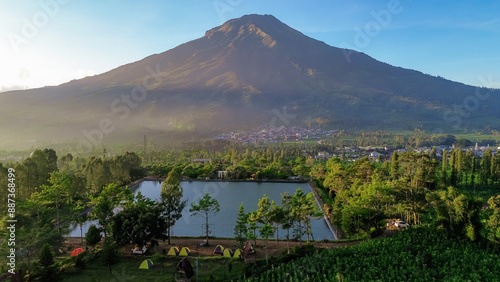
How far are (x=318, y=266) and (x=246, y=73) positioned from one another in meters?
179

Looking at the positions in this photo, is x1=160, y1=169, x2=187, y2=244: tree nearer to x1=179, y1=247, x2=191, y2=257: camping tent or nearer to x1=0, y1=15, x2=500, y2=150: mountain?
x1=179, y1=247, x2=191, y2=257: camping tent

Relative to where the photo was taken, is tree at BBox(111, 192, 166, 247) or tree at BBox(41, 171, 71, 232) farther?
tree at BBox(41, 171, 71, 232)

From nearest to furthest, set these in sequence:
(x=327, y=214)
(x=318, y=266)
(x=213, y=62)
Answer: (x=318, y=266) < (x=327, y=214) < (x=213, y=62)

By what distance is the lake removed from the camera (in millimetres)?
21859

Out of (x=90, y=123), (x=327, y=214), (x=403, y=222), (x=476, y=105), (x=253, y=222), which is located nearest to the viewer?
(x=253, y=222)

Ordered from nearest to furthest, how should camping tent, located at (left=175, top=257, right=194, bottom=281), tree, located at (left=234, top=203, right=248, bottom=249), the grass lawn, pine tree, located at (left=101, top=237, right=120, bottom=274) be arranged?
camping tent, located at (left=175, top=257, right=194, bottom=281) < the grass lawn < pine tree, located at (left=101, top=237, right=120, bottom=274) < tree, located at (left=234, top=203, right=248, bottom=249)

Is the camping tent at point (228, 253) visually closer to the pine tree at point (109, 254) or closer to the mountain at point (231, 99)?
the pine tree at point (109, 254)

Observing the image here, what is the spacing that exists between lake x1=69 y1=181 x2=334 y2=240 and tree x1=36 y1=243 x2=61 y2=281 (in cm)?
839

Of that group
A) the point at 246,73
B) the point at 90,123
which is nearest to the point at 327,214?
the point at 90,123

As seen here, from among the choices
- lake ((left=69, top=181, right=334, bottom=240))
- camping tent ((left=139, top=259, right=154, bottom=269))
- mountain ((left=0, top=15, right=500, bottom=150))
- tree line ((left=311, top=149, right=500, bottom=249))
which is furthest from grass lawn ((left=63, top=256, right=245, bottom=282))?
mountain ((left=0, top=15, right=500, bottom=150))

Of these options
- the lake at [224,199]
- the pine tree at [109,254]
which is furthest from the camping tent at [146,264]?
the lake at [224,199]

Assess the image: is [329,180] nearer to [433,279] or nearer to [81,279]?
[433,279]

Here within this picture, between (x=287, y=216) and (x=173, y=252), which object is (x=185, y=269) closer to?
(x=173, y=252)

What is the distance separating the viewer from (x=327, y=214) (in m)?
24.4
